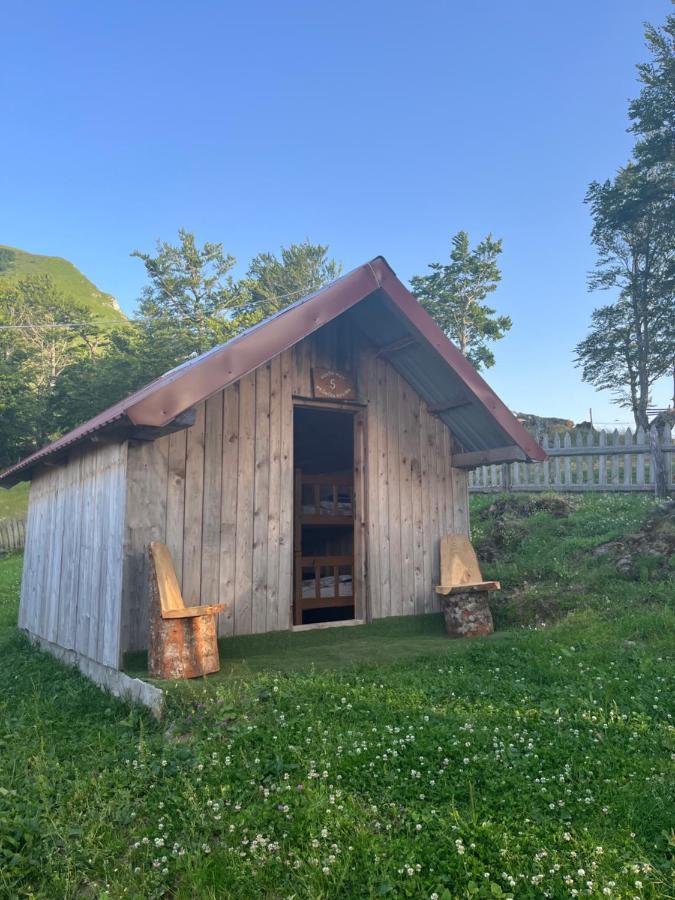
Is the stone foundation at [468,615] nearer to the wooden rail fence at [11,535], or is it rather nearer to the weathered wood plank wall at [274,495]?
the weathered wood plank wall at [274,495]

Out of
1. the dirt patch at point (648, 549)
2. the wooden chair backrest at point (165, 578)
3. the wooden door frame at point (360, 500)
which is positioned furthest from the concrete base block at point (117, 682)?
the dirt patch at point (648, 549)

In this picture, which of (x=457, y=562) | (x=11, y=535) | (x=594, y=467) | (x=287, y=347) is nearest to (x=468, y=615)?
(x=457, y=562)

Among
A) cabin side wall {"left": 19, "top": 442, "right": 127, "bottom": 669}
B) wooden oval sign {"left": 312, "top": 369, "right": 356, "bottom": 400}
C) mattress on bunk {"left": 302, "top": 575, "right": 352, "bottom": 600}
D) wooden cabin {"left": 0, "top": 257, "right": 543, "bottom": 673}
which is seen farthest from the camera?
mattress on bunk {"left": 302, "top": 575, "right": 352, "bottom": 600}

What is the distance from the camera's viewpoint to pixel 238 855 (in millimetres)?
3094

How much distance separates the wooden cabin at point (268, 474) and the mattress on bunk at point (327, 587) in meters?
0.02

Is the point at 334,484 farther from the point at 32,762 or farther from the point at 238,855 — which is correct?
the point at 238,855

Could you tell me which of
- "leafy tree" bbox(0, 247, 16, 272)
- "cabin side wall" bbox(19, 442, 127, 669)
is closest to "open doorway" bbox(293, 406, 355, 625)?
"cabin side wall" bbox(19, 442, 127, 669)

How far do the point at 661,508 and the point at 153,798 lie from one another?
31.5ft

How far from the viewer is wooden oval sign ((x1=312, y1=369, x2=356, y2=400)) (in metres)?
7.39

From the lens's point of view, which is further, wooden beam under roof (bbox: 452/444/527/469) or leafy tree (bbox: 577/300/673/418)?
leafy tree (bbox: 577/300/673/418)

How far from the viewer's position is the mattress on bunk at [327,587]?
8.81 metres

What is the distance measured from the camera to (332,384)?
24.6ft

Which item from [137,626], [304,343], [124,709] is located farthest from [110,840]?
[304,343]

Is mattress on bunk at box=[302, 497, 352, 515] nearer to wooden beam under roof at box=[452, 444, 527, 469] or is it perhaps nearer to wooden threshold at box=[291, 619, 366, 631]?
wooden beam under roof at box=[452, 444, 527, 469]
